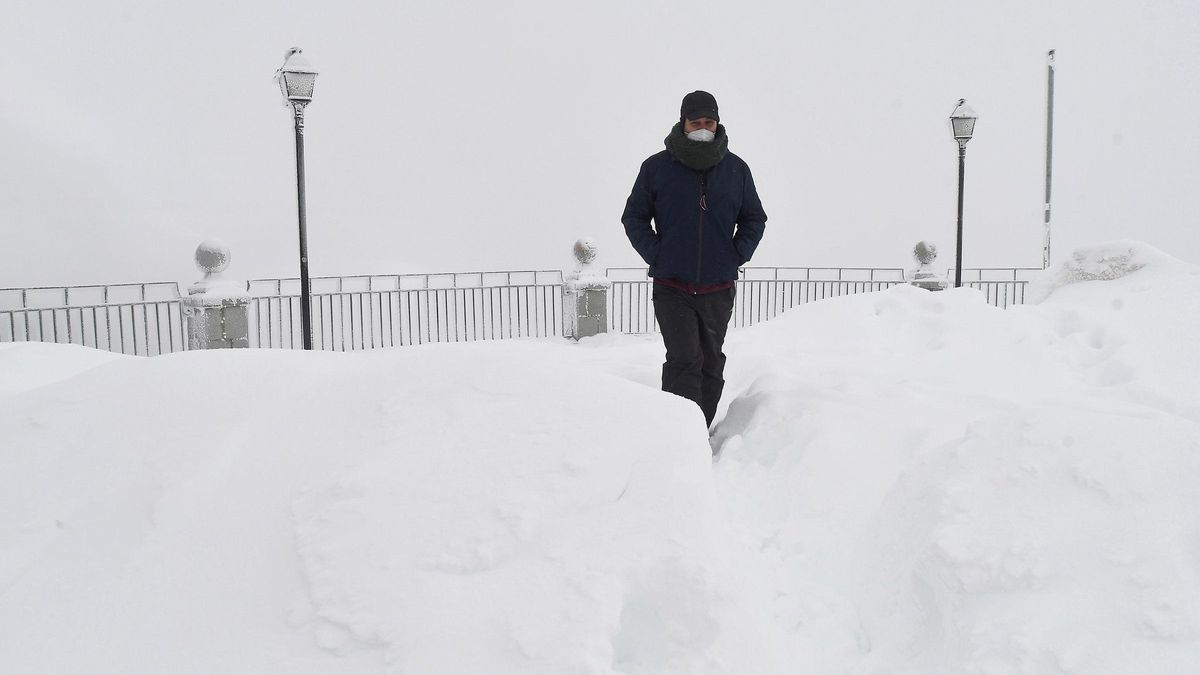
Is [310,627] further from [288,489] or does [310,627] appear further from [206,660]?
[288,489]

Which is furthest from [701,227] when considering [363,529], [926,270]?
[926,270]

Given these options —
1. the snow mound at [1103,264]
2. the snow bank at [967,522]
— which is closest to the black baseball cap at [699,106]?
the snow bank at [967,522]

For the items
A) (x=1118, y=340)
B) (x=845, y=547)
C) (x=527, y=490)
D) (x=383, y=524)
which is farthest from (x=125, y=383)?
(x=1118, y=340)

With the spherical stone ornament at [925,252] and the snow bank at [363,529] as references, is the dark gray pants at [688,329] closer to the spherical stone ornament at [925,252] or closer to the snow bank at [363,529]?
the snow bank at [363,529]

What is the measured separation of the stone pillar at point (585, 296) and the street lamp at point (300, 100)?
4702 mm

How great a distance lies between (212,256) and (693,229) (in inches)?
317

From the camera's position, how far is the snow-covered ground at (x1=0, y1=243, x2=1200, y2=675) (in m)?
2.10

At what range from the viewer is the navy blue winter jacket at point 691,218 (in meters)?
4.45

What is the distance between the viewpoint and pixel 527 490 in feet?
8.18

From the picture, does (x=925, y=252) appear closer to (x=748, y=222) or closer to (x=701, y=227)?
(x=748, y=222)

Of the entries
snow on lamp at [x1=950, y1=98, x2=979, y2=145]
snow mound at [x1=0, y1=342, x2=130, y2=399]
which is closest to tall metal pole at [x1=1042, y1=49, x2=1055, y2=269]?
snow on lamp at [x1=950, y1=98, x2=979, y2=145]

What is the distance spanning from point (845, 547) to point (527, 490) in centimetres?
146

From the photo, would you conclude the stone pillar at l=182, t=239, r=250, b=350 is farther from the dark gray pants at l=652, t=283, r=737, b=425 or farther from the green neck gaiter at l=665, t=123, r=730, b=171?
the green neck gaiter at l=665, t=123, r=730, b=171

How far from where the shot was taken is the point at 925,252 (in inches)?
573
